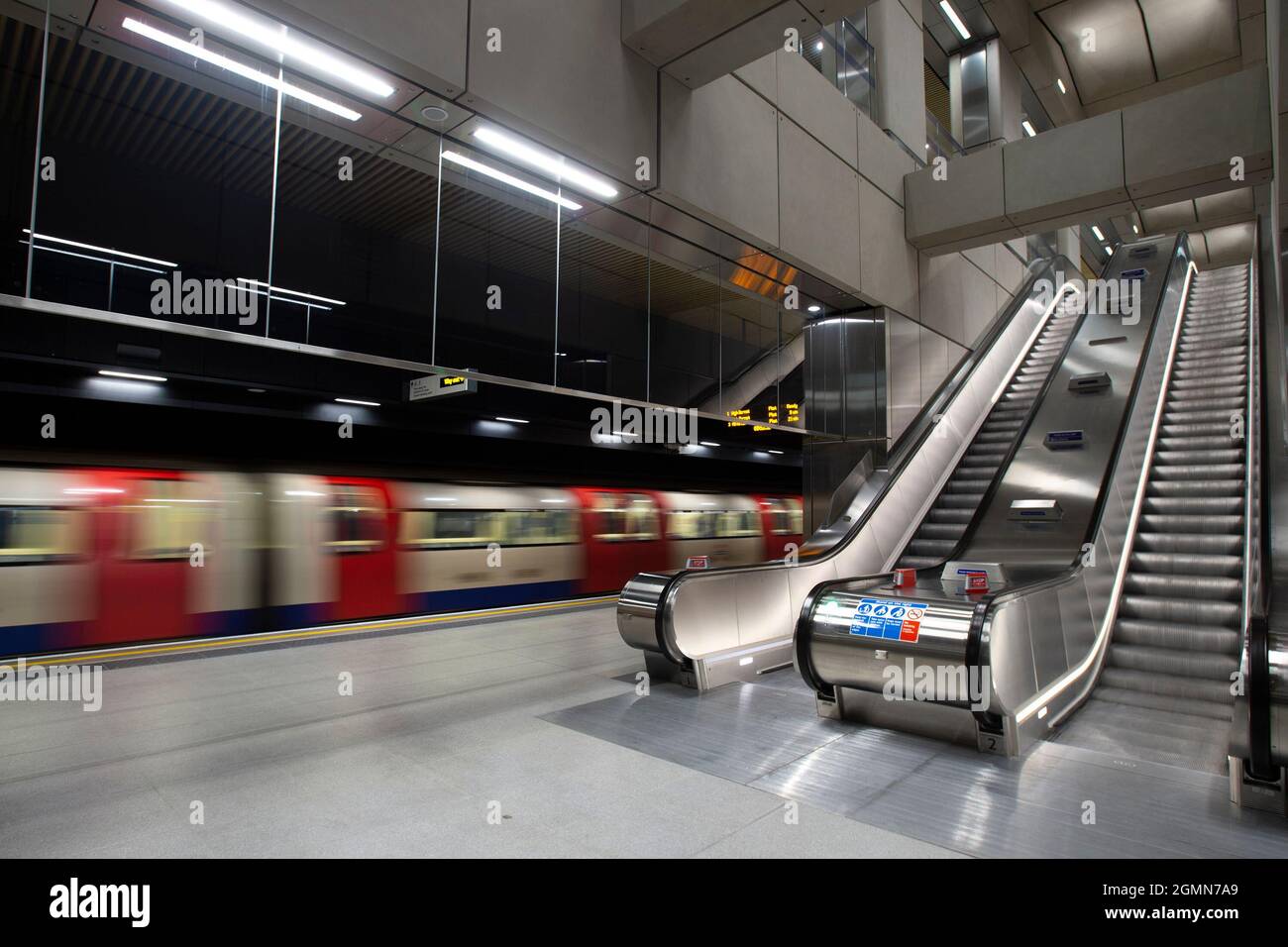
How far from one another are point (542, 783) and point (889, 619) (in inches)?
90.1

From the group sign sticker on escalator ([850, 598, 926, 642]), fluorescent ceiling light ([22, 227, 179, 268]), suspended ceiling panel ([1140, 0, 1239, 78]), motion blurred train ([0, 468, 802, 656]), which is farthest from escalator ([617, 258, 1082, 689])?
suspended ceiling panel ([1140, 0, 1239, 78])

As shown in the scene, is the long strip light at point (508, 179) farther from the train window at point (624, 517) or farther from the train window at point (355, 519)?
the train window at point (624, 517)

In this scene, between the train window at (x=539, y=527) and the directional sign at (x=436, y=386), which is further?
the train window at (x=539, y=527)

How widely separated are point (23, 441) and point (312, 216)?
4.41m

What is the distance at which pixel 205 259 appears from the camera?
5801 millimetres

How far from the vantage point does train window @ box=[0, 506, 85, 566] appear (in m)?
6.18

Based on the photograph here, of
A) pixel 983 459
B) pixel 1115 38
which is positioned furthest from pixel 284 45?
pixel 1115 38

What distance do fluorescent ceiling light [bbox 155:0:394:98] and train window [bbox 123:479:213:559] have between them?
4790mm

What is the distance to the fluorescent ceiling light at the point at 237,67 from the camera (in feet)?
12.8

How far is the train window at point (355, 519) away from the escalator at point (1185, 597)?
24.4 ft

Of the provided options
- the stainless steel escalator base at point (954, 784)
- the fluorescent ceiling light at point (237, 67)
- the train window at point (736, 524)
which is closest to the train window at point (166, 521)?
the fluorescent ceiling light at point (237, 67)

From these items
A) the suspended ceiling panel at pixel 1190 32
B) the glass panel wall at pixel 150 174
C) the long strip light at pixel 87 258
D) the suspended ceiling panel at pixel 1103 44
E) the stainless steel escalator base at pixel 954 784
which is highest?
the suspended ceiling panel at pixel 1103 44

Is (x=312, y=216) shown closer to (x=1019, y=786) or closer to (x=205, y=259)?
(x=205, y=259)

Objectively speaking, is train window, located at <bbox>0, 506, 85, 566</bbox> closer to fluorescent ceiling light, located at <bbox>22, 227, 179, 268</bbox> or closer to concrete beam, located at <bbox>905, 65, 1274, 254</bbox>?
fluorescent ceiling light, located at <bbox>22, 227, 179, 268</bbox>
